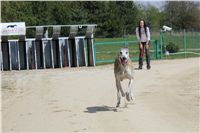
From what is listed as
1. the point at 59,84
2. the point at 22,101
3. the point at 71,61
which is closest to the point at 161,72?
the point at 59,84

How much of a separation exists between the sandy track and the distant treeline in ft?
116

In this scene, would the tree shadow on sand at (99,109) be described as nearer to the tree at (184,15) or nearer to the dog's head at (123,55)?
the dog's head at (123,55)

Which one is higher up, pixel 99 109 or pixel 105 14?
Result: pixel 105 14

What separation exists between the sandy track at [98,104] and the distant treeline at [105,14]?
35.5 metres

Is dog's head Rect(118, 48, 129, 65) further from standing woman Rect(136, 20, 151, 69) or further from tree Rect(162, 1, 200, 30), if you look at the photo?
tree Rect(162, 1, 200, 30)

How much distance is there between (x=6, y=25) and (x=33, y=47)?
1685 millimetres

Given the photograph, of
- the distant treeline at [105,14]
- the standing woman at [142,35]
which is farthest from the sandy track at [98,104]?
the distant treeline at [105,14]

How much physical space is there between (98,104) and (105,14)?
55197mm

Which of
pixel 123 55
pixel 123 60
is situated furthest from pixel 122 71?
pixel 123 55

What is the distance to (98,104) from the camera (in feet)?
37.6

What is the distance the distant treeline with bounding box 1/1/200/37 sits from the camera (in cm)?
5763

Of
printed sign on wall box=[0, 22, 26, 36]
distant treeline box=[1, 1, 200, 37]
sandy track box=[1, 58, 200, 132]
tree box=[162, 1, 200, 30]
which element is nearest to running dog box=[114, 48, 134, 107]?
sandy track box=[1, 58, 200, 132]

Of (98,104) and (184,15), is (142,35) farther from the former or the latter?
(184,15)

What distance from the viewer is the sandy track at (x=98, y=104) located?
9203 millimetres
